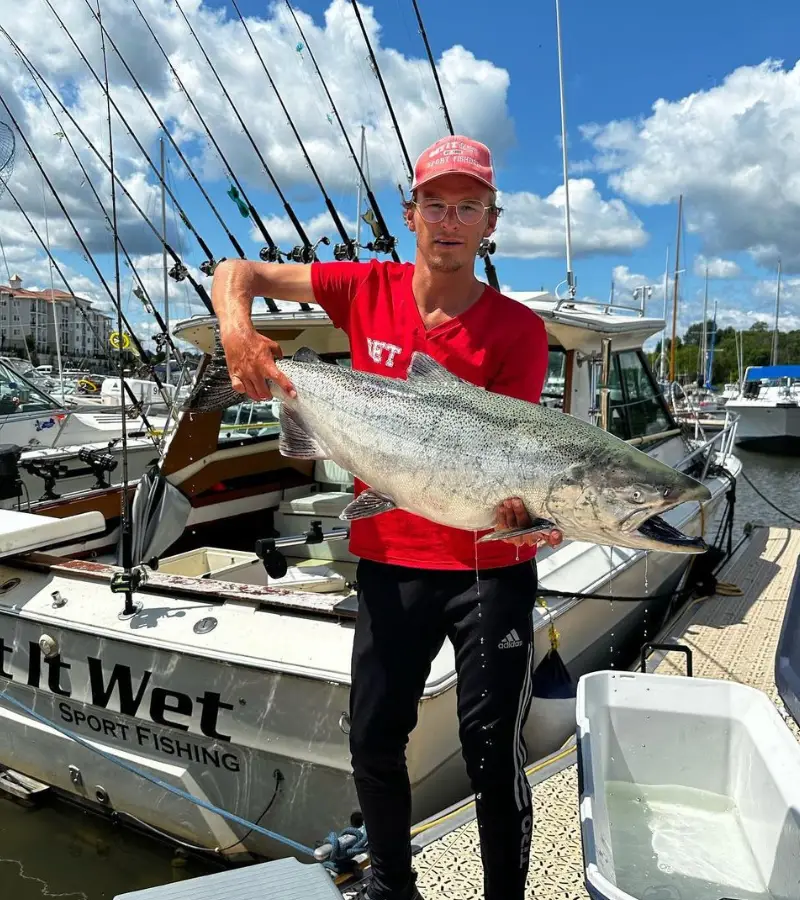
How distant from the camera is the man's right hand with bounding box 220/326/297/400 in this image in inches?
90.7

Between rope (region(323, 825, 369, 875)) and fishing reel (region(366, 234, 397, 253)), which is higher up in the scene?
fishing reel (region(366, 234, 397, 253))

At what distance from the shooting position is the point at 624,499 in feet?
5.98

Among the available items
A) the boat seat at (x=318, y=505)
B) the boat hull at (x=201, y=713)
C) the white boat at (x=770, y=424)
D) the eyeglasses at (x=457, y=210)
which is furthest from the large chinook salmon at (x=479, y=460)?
the white boat at (x=770, y=424)

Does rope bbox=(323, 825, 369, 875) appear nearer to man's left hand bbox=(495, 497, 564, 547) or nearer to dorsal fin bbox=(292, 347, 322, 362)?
man's left hand bbox=(495, 497, 564, 547)

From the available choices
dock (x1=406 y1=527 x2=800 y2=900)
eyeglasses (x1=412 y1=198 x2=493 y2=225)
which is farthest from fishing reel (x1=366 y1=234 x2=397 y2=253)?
eyeglasses (x1=412 y1=198 x2=493 y2=225)

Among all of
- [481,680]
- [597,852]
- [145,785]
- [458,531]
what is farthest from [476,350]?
[145,785]

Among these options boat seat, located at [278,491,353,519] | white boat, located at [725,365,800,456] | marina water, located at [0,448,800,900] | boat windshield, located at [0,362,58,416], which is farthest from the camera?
white boat, located at [725,365,800,456]

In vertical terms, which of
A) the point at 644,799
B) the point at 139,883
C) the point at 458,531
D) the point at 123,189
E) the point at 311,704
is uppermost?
the point at 123,189

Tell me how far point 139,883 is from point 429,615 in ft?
9.65

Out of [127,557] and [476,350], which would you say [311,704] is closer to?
[127,557]

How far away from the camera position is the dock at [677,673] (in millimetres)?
2930

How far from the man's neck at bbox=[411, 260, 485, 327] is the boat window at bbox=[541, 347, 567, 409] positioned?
3.39 meters

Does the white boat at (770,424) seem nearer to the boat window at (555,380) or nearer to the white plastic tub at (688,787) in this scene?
the boat window at (555,380)

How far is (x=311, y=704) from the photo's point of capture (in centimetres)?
314
